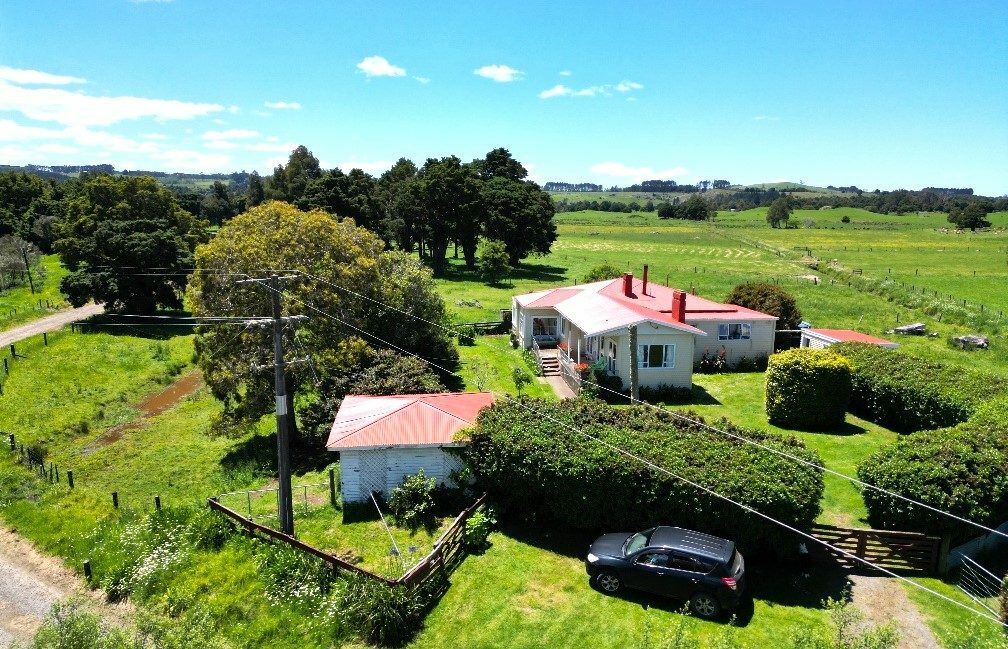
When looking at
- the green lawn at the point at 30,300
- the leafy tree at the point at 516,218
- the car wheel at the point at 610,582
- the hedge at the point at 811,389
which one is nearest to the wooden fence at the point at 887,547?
the car wheel at the point at 610,582

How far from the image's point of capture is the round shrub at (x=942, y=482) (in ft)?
47.0

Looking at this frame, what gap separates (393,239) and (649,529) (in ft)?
212

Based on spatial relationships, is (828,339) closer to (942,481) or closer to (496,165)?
(942,481)

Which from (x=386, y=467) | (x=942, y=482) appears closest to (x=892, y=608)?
(x=942, y=482)

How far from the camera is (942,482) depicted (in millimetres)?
14602

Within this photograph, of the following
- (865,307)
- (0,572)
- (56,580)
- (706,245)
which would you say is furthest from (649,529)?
(706,245)

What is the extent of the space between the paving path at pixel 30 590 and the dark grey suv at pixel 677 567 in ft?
36.9

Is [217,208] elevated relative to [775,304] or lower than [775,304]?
elevated

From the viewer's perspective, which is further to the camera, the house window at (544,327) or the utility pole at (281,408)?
the house window at (544,327)

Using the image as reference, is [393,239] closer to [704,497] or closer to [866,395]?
[866,395]

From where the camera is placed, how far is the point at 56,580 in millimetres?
16203

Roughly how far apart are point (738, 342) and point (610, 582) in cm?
2331

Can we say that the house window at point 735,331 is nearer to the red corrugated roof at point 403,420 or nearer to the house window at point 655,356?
the house window at point 655,356

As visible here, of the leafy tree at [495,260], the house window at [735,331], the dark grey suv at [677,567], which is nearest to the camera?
the dark grey suv at [677,567]
